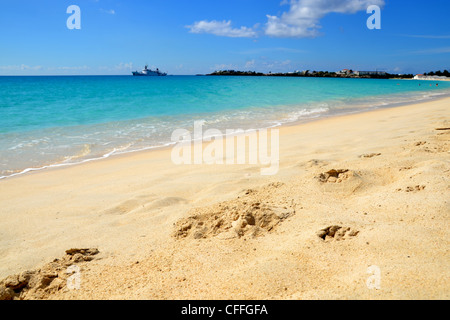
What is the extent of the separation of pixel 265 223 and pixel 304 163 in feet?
7.50

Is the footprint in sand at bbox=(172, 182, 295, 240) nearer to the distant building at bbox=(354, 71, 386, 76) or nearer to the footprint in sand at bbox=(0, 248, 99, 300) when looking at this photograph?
the footprint in sand at bbox=(0, 248, 99, 300)

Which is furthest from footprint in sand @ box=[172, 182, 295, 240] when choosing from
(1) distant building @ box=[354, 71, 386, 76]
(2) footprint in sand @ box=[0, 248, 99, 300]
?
(1) distant building @ box=[354, 71, 386, 76]

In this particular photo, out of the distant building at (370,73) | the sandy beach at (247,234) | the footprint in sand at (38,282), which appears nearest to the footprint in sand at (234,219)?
the sandy beach at (247,234)

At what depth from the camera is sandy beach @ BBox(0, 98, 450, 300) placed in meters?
2.10

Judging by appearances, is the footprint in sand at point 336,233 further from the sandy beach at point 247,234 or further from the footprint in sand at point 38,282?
the footprint in sand at point 38,282

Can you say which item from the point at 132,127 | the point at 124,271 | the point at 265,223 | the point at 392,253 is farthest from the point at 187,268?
the point at 132,127

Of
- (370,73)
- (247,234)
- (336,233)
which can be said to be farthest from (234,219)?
(370,73)

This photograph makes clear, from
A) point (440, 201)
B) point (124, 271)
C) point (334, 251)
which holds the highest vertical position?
point (440, 201)

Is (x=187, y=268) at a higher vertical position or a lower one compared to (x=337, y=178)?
lower

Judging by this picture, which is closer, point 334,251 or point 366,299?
point 366,299

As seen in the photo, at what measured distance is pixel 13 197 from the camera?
4879 millimetres

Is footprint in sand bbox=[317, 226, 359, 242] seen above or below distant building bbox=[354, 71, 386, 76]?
below

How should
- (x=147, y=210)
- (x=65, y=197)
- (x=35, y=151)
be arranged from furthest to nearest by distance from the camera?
(x=35, y=151) → (x=65, y=197) → (x=147, y=210)

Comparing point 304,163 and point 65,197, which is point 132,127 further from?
point 304,163
